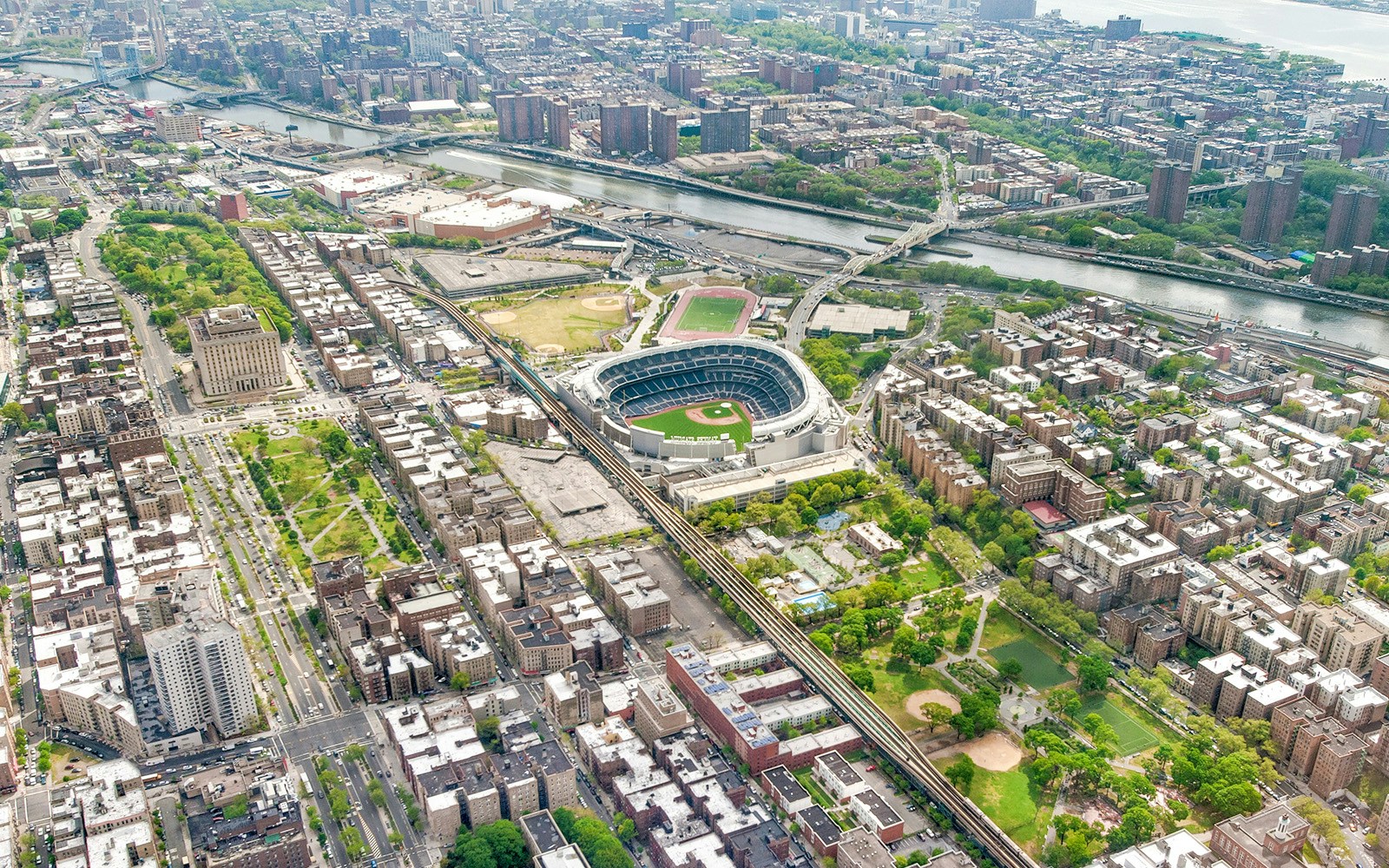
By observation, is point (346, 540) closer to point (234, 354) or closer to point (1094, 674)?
point (234, 354)

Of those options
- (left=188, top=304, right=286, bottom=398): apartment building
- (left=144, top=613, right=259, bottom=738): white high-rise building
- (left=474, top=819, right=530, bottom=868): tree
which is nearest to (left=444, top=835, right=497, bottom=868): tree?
(left=474, top=819, right=530, bottom=868): tree

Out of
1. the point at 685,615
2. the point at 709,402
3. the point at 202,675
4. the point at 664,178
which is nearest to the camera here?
the point at 202,675

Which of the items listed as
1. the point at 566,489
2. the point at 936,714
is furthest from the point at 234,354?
the point at 936,714

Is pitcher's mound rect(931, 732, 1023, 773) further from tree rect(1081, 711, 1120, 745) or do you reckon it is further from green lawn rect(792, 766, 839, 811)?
green lawn rect(792, 766, 839, 811)

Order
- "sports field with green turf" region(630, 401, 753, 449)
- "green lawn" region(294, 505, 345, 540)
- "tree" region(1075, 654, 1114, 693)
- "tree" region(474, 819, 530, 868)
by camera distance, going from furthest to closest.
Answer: "sports field with green turf" region(630, 401, 753, 449) → "green lawn" region(294, 505, 345, 540) → "tree" region(1075, 654, 1114, 693) → "tree" region(474, 819, 530, 868)

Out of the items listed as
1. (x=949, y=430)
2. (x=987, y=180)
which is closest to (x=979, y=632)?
(x=949, y=430)

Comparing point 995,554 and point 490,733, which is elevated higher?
point 995,554

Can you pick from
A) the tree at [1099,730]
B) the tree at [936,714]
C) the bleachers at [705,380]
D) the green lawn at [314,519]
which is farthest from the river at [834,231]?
the green lawn at [314,519]

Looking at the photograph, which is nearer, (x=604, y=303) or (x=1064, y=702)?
(x=1064, y=702)
